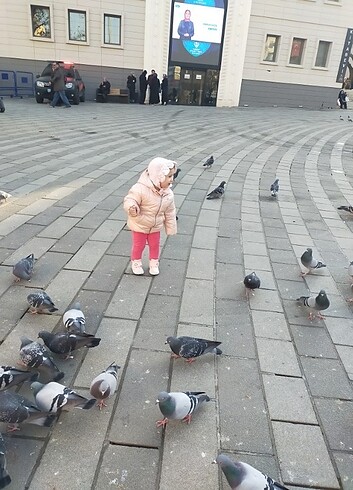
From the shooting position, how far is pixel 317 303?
3.71m

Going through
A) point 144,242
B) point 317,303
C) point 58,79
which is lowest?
point 317,303

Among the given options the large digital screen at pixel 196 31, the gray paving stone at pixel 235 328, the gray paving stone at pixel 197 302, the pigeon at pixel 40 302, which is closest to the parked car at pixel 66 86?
the large digital screen at pixel 196 31

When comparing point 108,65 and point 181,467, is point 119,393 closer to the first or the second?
point 181,467

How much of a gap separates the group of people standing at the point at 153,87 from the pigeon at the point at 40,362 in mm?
22890

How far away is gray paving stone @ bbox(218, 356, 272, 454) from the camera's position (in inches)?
98.2

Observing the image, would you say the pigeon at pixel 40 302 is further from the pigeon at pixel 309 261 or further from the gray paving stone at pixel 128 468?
the pigeon at pixel 309 261

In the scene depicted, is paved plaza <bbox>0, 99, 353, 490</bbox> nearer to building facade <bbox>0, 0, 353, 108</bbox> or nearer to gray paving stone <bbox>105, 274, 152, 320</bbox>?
gray paving stone <bbox>105, 274, 152, 320</bbox>

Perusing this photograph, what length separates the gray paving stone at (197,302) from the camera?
3.74 meters

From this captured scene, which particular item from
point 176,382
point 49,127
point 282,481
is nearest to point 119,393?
point 176,382

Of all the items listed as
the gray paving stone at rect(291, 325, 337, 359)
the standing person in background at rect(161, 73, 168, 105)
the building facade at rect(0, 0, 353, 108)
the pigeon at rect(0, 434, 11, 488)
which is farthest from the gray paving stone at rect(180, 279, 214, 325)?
the building facade at rect(0, 0, 353, 108)

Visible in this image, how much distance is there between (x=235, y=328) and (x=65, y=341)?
5.02 ft

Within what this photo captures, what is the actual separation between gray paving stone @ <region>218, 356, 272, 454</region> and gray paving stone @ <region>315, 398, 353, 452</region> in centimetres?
41

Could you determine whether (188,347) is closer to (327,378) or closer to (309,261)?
(327,378)

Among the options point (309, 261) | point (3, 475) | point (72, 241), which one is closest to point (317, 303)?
point (309, 261)
